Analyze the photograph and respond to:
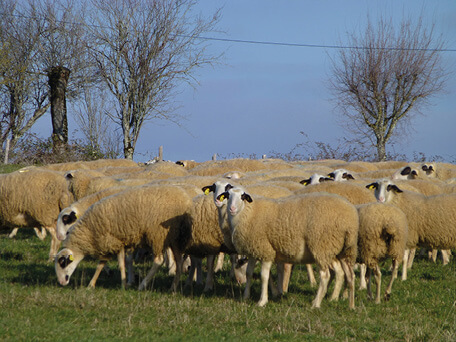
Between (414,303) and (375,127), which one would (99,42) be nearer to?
(375,127)

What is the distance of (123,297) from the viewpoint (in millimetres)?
8172

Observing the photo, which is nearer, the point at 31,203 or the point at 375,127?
the point at 31,203

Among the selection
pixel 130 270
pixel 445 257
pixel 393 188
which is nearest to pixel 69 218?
pixel 130 270

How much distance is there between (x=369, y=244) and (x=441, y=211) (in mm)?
2320

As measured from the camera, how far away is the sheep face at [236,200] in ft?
27.7

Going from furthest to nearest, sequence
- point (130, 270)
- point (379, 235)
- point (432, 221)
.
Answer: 1. point (432, 221)
2. point (130, 270)
3. point (379, 235)

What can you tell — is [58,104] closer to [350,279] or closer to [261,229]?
[261,229]

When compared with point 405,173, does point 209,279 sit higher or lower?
lower

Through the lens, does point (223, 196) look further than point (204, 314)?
Yes

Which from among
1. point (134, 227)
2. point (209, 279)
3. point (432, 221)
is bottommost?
point (209, 279)

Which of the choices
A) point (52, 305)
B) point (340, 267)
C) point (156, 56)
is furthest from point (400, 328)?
point (156, 56)

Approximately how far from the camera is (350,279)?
27.2ft

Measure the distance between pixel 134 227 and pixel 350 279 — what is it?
10.8 feet

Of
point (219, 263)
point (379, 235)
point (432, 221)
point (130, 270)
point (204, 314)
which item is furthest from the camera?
point (219, 263)
